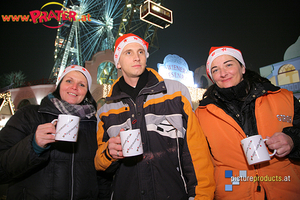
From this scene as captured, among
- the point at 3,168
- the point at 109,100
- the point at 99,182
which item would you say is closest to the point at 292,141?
the point at 109,100

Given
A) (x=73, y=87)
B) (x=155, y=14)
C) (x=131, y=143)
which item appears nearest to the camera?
(x=131, y=143)

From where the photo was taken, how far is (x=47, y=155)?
1628 mm

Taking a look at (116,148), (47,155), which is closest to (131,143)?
(116,148)

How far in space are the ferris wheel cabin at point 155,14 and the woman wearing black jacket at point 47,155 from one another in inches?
428

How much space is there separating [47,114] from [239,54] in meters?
2.45

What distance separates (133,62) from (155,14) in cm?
1093

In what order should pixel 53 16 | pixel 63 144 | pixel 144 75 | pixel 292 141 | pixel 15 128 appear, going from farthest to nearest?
1. pixel 53 16
2. pixel 144 75
3. pixel 63 144
4. pixel 15 128
5. pixel 292 141

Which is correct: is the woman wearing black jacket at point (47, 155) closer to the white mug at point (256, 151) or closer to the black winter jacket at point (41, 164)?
the black winter jacket at point (41, 164)

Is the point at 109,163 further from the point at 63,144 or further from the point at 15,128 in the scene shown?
the point at 15,128

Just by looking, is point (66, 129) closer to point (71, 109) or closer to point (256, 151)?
point (71, 109)

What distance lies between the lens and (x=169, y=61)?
13.4 metres

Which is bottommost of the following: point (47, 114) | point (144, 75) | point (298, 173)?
point (298, 173)

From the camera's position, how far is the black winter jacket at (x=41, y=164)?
151 centimetres

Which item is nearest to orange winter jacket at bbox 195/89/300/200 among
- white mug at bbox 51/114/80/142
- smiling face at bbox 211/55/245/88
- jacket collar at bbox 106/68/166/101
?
smiling face at bbox 211/55/245/88
